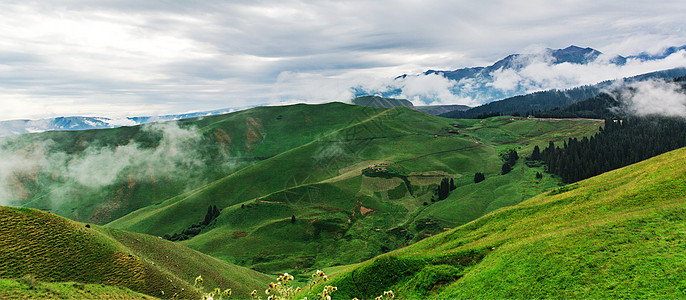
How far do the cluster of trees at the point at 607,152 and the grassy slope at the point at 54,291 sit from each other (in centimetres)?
16282

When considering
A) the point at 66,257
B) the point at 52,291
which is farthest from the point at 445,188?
the point at 52,291

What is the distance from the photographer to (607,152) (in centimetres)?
16162

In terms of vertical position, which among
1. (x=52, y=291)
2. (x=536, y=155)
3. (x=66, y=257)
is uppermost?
(x=52, y=291)

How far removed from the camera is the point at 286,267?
110 metres

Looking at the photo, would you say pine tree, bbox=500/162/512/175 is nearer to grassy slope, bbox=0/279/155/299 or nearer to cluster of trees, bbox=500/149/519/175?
cluster of trees, bbox=500/149/519/175

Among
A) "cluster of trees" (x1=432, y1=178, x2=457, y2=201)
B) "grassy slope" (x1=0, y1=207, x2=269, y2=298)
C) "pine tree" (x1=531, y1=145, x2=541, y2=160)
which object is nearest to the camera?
"grassy slope" (x1=0, y1=207, x2=269, y2=298)

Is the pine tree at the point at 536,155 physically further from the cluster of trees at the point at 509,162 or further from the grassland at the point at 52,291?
the grassland at the point at 52,291

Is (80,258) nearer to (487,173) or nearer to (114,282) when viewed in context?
(114,282)

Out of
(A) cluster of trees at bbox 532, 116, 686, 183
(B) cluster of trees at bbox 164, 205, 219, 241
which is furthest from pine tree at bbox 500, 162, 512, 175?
(B) cluster of trees at bbox 164, 205, 219, 241

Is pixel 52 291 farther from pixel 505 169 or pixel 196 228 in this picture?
pixel 505 169

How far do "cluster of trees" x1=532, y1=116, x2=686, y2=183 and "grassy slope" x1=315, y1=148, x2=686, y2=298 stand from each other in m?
121

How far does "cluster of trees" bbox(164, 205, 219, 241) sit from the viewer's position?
145 metres

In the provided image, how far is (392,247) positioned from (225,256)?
2387 inches

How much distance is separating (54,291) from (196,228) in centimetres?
13366
